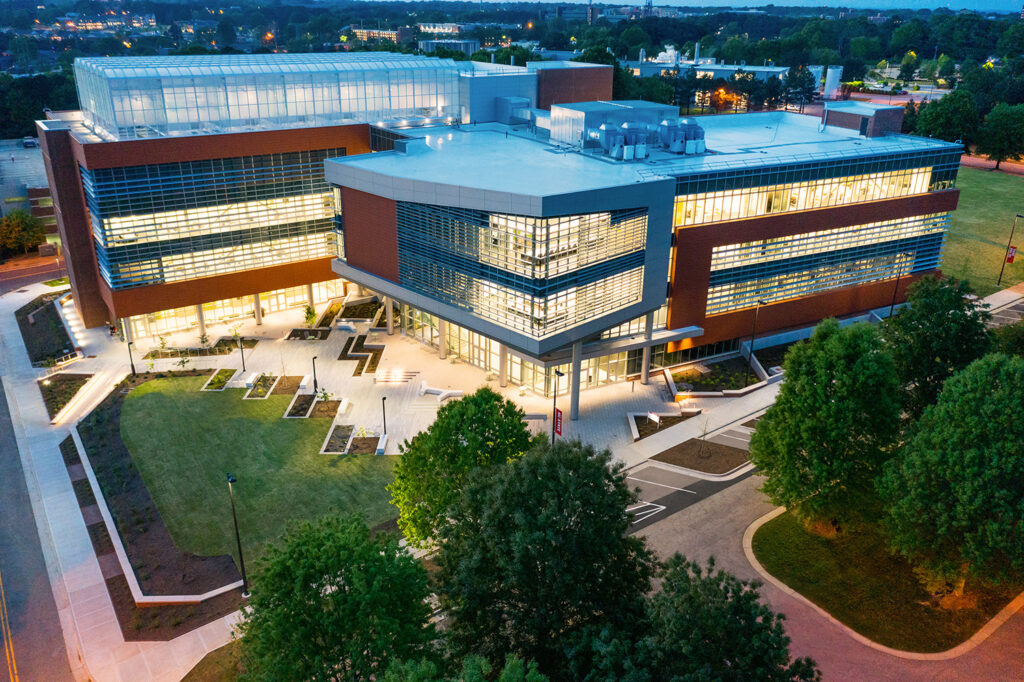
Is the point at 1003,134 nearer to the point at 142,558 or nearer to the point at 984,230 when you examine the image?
the point at 984,230

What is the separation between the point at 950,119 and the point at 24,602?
147 meters

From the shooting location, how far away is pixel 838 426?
117ft

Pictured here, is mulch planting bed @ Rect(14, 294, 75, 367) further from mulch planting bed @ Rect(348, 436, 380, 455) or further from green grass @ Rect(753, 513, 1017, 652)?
green grass @ Rect(753, 513, 1017, 652)

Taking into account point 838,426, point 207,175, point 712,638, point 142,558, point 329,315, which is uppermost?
point 207,175

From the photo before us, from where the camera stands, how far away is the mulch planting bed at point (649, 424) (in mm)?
50606

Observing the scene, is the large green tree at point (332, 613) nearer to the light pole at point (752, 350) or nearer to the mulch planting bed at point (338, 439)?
the mulch planting bed at point (338, 439)

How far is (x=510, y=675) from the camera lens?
2067 cm

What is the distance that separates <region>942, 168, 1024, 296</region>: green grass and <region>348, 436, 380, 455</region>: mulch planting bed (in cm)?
6289

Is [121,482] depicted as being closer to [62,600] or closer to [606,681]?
[62,600]

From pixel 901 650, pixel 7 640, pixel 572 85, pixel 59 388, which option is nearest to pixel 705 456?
pixel 901 650

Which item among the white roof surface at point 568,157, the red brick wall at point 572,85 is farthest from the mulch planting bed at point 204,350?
the red brick wall at point 572,85

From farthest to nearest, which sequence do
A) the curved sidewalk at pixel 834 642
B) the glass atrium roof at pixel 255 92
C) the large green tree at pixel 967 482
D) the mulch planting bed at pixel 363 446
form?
the glass atrium roof at pixel 255 92, the mulch planting bed at pixel 363 446, the curved sidewalk at pixel 834 642, the large green tree at pixel 967 482

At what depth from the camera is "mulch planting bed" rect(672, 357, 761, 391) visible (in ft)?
187

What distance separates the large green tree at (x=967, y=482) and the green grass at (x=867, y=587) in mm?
1942
